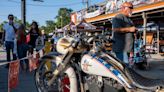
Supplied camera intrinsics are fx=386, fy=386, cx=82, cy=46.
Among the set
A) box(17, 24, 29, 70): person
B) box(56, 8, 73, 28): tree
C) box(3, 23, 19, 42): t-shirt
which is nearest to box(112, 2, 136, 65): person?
box(17, 24, 29, 70): person

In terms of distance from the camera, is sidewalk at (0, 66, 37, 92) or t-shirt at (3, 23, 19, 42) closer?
sidewalk at (0, 66, 37, 92)

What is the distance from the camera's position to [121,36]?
7152 mm

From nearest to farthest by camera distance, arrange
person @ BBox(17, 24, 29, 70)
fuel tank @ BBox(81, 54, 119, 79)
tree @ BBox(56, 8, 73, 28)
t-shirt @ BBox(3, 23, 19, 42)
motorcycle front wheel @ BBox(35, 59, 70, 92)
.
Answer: fuel tank @ BBox(81, 54, 119, 79)
motorcycle front wheel @ BBox(35, 59, 70, 92)
person @ BBox(17, 24, 29, 70)
t-shirt @ BBox(3, 23, 19, 42)
tree @ BBox(56, 8, 73, 28)

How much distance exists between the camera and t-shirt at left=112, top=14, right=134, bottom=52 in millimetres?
7066

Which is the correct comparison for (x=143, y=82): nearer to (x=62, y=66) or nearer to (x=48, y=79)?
(x=62, y=66)

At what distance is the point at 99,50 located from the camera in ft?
18.6

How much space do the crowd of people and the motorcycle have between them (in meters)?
5.00

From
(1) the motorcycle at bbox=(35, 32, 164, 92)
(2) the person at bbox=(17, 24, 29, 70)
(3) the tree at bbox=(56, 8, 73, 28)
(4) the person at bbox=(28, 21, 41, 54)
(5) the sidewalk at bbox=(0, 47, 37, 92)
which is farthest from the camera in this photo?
(3) the tree at bbox=(56, 8, 73, 28)

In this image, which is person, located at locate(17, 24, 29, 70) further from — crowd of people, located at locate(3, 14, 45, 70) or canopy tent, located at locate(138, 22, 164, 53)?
canopy tent, located at locate(138, 22, 164, 53)

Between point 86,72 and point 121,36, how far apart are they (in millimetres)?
1718

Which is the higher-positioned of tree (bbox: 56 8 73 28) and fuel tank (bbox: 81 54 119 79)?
tree (bbox: 56 8 73 28)

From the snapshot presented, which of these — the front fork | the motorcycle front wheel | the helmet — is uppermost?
the helmet

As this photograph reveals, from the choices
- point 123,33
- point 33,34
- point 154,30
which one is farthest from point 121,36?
point 154,30

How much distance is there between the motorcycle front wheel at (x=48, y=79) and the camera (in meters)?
6.25
